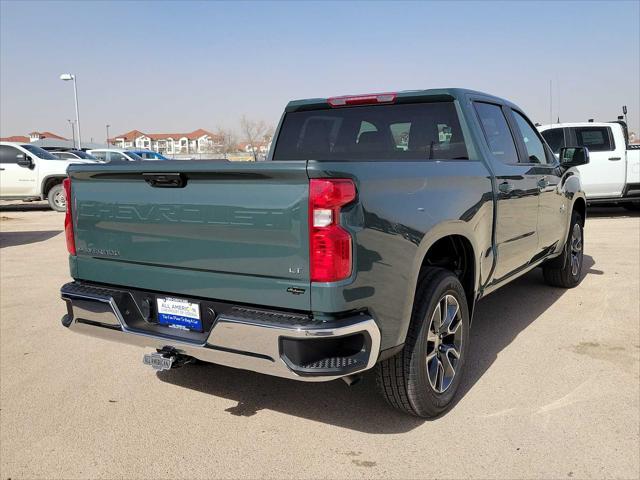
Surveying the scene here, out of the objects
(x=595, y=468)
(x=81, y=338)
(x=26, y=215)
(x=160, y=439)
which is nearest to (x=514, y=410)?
(x=595, y=468)

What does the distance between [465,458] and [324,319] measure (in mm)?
1079

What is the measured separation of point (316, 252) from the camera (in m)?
2.51

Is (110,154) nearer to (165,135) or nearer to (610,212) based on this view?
(610,212)

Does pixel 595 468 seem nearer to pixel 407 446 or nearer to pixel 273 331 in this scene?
pixel 407 446

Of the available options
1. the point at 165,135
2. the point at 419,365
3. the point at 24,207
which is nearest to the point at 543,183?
the point at 419,365

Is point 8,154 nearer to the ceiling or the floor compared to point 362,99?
nearer to the floor

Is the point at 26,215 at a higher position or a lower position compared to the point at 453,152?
lower

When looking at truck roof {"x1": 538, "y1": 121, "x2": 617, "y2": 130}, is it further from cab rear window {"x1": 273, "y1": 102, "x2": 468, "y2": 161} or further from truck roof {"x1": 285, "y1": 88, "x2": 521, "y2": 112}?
cab rear window {"x1": 273, "y1": 102, "x2": 468, "y2": 161}

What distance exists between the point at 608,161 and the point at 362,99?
9165mm

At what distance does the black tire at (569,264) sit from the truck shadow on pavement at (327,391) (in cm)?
144

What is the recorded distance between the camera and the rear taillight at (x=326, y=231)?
8.17 feet

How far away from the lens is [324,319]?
254cm

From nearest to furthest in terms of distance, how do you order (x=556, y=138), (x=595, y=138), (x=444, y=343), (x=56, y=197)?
(x=444, y=343) → (x=556, y=138) → (x=595, y=138) → (x=56, y=197)

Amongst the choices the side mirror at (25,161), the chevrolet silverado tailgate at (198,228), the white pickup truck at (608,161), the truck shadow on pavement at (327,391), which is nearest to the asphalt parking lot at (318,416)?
the truck shadow on pavement at (327,391)
